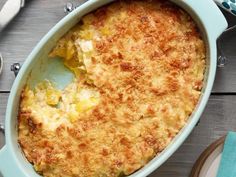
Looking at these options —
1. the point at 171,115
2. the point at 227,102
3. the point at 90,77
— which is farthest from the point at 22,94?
the point at 227,102

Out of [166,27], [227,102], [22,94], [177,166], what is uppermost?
[166,27]

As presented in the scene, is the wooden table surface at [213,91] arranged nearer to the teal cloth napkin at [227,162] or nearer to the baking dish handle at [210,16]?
the teal cloth napkin at [227,162]

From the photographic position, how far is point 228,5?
55.6 inches

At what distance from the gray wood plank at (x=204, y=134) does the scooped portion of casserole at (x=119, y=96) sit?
16 cm

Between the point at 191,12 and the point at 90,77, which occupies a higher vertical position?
the point at 191,12

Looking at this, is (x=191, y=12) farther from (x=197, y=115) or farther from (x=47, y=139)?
(x=47, y=139)

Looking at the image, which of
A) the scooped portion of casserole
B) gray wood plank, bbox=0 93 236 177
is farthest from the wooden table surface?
the scooped portion of casserole

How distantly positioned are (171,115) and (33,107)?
1.03 ft

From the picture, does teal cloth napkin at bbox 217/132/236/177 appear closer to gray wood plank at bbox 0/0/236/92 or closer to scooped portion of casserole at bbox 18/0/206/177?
scooped portion of casserole at bbox 18/0/206/177

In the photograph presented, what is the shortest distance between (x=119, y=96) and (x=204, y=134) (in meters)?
0.27

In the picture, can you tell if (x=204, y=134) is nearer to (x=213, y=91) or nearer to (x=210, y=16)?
(x=213, y=91)

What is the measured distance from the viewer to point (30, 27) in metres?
1.52

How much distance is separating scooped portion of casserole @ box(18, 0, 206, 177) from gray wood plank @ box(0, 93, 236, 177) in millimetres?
158

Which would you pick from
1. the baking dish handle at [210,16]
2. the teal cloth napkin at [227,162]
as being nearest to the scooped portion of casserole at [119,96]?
the baking dish handle at [210,16]
